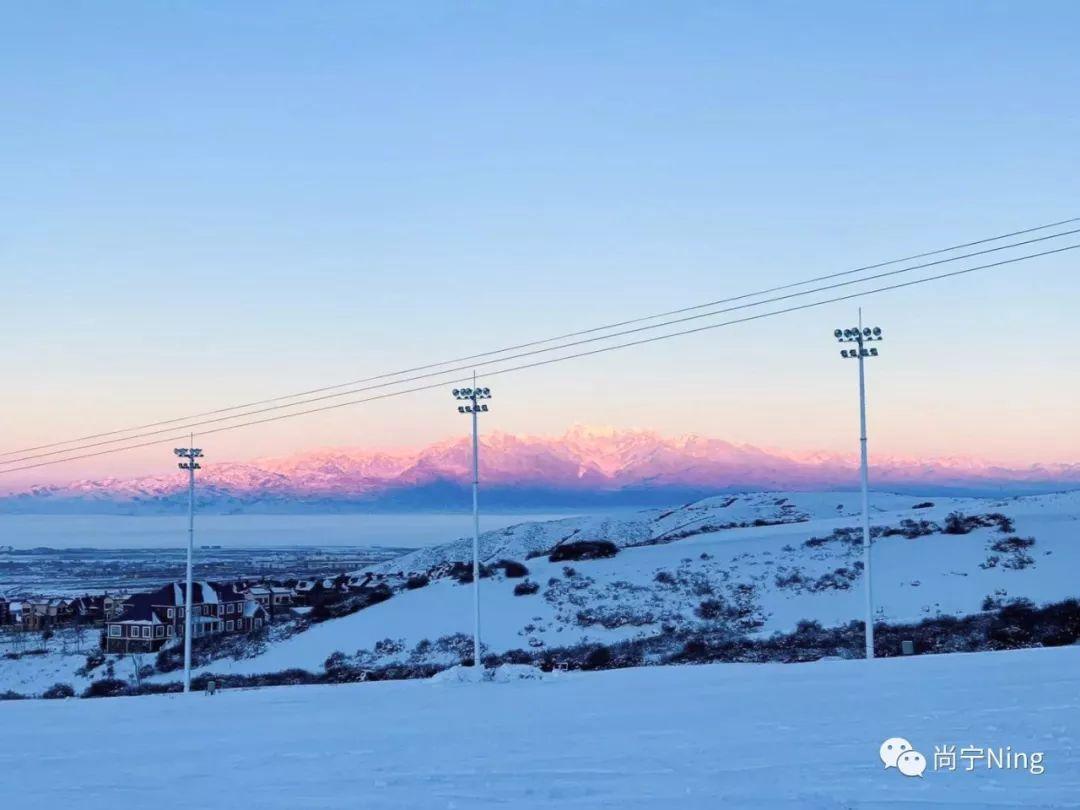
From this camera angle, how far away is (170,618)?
205ft

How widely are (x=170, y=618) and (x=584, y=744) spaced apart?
56.4m

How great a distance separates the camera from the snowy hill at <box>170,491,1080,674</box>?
133ft

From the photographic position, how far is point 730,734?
42.0ft

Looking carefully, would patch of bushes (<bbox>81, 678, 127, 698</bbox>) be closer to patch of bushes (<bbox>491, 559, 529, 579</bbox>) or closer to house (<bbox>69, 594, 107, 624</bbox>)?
patch of bushes (<bbox>491, 559, 529, 579</bbox>)

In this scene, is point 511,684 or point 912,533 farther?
point 912,533

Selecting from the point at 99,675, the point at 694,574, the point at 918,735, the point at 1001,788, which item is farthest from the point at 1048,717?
the point at 99,675

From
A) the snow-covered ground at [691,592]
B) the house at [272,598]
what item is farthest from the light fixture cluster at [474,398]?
the house at [272,598]

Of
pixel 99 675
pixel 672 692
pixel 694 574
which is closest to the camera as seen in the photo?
pixel 672 692

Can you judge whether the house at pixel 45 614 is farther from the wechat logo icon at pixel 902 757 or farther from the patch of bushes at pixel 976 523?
the wechat logo icon at pixel 902 757

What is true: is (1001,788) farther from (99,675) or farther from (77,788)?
(99,675)

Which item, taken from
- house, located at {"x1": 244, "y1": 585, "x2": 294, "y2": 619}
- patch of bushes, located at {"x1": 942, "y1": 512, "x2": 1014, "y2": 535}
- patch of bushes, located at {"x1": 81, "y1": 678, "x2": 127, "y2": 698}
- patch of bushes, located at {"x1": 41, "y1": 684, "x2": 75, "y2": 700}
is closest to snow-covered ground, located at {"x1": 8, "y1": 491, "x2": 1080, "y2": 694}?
patch of bushes, located at {"x1": 942, "y1": 512, "x2": 1014, "y2": 535}

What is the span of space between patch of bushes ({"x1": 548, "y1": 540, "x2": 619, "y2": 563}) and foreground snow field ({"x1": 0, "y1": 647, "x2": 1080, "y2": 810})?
40.2 meters

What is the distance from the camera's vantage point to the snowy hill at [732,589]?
40.6 meters

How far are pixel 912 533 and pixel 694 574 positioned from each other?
49.6 feet
